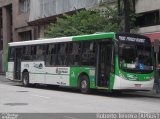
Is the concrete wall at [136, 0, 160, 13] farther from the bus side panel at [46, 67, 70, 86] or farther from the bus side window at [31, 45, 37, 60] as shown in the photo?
the bus side panel at [46, 67, 70, 86]

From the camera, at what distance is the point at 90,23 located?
106 feet

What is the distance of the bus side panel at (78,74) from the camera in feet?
75.9

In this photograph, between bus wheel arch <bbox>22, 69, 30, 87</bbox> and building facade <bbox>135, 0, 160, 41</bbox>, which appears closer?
building facade <bbox>135, 0, 160, 41</bbox>

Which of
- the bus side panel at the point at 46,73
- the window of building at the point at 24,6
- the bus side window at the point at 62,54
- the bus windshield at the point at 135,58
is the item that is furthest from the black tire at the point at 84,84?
the window of building at the point at 24,6

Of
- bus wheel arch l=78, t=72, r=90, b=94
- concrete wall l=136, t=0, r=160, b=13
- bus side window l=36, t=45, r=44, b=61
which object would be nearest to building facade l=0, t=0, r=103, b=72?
concrete wall l=136, t=0, r=160, b=13

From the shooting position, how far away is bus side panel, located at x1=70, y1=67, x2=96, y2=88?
23.1 metres

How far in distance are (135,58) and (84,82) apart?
349 centimetres

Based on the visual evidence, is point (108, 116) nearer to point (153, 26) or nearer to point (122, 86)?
point (122, 86)

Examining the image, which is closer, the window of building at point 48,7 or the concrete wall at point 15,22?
the window of building at point 48,7

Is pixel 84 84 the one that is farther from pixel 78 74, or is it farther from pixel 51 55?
pixel 51 55

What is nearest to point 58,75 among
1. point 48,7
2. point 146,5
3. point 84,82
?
point 84,82

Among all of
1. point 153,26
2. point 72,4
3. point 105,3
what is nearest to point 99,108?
point 153,26

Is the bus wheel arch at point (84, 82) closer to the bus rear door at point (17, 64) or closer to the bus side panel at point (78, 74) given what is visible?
the bus side panel at point (78, 74)

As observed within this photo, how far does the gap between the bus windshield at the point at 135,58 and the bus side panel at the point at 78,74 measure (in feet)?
6.75
